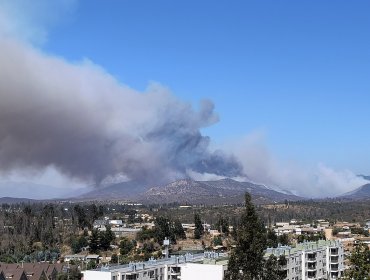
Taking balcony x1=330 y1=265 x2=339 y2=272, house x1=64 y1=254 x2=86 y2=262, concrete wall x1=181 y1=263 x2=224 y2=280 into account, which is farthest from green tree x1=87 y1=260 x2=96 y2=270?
balcony x1=330 y1=265 x2=339 y2=272

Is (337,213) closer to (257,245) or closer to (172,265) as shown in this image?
(172,265)

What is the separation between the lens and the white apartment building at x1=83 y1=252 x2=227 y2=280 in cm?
4569

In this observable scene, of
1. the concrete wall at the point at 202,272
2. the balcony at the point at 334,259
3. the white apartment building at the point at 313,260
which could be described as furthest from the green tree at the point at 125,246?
the concrete wall at the point at 202,272

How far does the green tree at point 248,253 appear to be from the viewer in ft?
73.5

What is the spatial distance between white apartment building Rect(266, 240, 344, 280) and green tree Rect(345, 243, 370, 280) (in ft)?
111

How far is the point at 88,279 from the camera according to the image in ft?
153

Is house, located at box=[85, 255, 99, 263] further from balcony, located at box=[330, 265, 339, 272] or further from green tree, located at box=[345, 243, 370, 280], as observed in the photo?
green tree, located at box=[345, 243, 370, 280]

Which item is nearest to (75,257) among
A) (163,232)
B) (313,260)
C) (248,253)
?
(163,232)

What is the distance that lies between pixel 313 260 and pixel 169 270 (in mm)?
15297

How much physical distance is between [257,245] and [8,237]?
3367 inches

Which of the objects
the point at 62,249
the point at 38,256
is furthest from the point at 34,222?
the point at 38,256

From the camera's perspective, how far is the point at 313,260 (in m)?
57.7

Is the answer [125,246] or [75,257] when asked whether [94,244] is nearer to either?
[125,246]

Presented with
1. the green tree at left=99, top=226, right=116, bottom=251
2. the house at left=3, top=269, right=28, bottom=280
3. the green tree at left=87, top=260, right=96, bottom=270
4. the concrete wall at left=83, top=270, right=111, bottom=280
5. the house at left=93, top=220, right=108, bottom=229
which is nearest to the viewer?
the concrete wall at left=83, top=270, right=111, bottom=280
